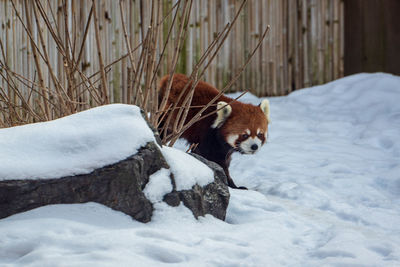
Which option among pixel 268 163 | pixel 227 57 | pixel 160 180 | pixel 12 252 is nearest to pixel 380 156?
pixel 268 163

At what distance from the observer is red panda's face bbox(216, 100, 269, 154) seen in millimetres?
3520

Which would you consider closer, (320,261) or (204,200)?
(320,261)

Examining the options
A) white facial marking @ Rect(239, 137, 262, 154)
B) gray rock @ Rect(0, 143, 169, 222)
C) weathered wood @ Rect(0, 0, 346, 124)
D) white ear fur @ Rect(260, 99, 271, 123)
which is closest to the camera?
gray rock @ Rect(0, 143, 169, 222)

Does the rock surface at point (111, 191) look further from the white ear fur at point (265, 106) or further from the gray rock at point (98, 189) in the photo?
the white ear fur at point (265, 106)

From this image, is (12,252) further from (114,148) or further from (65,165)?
(114,148)

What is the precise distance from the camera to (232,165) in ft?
13.8

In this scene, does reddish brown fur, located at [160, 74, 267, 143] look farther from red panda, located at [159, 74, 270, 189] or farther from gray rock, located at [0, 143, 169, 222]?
gray rock, located at [0, 143, 169, 222]

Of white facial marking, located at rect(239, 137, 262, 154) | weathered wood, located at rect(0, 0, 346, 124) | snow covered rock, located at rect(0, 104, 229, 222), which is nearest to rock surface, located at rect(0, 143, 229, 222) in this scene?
snow covered rock, located at rect(0, 104, 229, 222)

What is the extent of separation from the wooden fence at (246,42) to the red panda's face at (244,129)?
1.93 metres

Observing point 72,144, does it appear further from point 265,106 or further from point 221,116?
point 265,106

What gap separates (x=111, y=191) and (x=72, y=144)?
0.77ft

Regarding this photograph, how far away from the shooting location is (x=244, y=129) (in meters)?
3.52

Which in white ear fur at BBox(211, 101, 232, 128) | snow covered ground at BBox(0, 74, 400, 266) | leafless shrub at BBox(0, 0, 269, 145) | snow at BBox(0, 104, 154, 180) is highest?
leafless shrub at BBox(0, 0, 269, 145)

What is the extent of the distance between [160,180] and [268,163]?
82.0 inches
